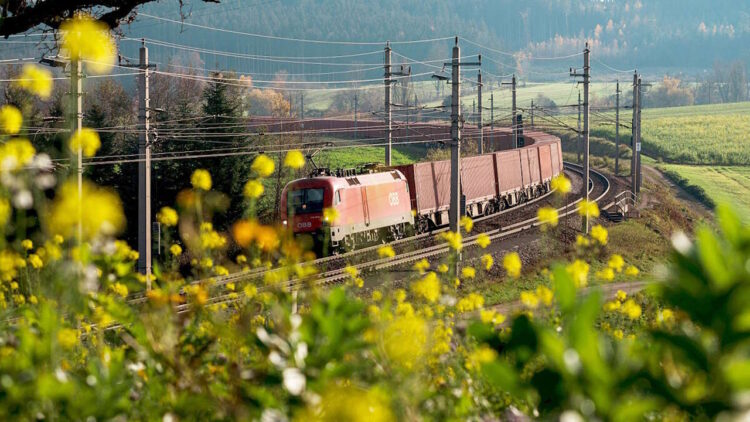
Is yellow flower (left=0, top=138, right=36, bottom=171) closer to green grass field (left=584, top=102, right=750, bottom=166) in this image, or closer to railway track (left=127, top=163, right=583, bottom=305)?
railway track (left=127, top=163, right=583, bottom=305)

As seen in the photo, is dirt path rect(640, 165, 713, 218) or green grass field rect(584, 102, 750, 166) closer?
dirt path rect(640, 165, 713, 218)

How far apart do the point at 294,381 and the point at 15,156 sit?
218cm

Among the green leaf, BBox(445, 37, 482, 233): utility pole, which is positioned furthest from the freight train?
the green leaf

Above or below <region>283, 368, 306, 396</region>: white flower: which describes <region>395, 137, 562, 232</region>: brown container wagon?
below

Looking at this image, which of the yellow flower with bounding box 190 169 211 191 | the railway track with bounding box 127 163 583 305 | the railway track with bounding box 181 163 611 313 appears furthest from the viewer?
the railway track with bounding box 127 163 583 305

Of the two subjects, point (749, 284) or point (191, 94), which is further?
point (191, 94)

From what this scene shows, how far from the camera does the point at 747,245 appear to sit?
5.99 ft

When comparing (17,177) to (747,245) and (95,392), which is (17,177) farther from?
(747,245)

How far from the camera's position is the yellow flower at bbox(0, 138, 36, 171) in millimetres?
3779

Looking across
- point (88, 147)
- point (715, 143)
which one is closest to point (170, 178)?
point (88, 147)

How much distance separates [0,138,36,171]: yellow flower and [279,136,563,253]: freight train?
14.7 m

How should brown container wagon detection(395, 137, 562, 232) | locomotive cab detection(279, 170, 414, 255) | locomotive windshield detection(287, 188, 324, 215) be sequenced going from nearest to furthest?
locomotive cab detection(279, 170, 414, 255) → locomotive windshield detection(287, 188, 324, 215) → brown container wagon detection(395, 137, 562, 232)

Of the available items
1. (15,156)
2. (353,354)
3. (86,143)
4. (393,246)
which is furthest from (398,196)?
(353,354)

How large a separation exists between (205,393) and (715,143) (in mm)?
94709
